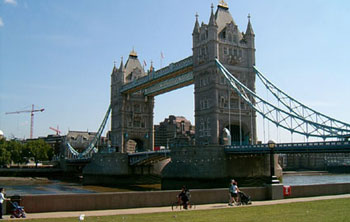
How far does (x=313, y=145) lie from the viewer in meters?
37.8

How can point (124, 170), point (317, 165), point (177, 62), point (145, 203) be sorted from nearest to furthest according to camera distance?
point (145, 203) → point (177, 62) → point (124, 170) → point (317, 165)

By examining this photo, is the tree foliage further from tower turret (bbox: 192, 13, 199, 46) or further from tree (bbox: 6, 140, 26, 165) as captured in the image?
tower turret (bbox: 192, 13, 199, 46)

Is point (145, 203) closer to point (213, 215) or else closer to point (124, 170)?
point (213, 215)

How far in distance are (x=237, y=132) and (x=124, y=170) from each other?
845 inches

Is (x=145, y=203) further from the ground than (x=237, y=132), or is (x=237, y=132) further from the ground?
(x=237, y=132)

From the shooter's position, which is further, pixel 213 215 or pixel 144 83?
pixel 144 83

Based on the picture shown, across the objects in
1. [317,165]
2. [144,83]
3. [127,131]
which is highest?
[144,83]

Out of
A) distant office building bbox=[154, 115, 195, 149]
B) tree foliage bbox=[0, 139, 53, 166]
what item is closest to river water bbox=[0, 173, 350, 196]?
tree foliage bbox=[0, 139, 53, 166]

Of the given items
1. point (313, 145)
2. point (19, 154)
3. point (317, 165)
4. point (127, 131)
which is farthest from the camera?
point (317, 165)

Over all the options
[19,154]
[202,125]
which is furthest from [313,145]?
[19,154]

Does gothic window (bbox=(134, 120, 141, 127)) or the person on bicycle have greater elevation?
gothic window (bbox=(134, 120, 141, 127))

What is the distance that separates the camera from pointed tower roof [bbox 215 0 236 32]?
56.7m

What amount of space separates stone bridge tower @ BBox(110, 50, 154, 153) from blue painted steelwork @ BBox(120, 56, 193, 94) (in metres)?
2.93

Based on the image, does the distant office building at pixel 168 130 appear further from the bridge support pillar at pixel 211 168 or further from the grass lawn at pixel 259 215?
the grass lawn at pixel 259 215
